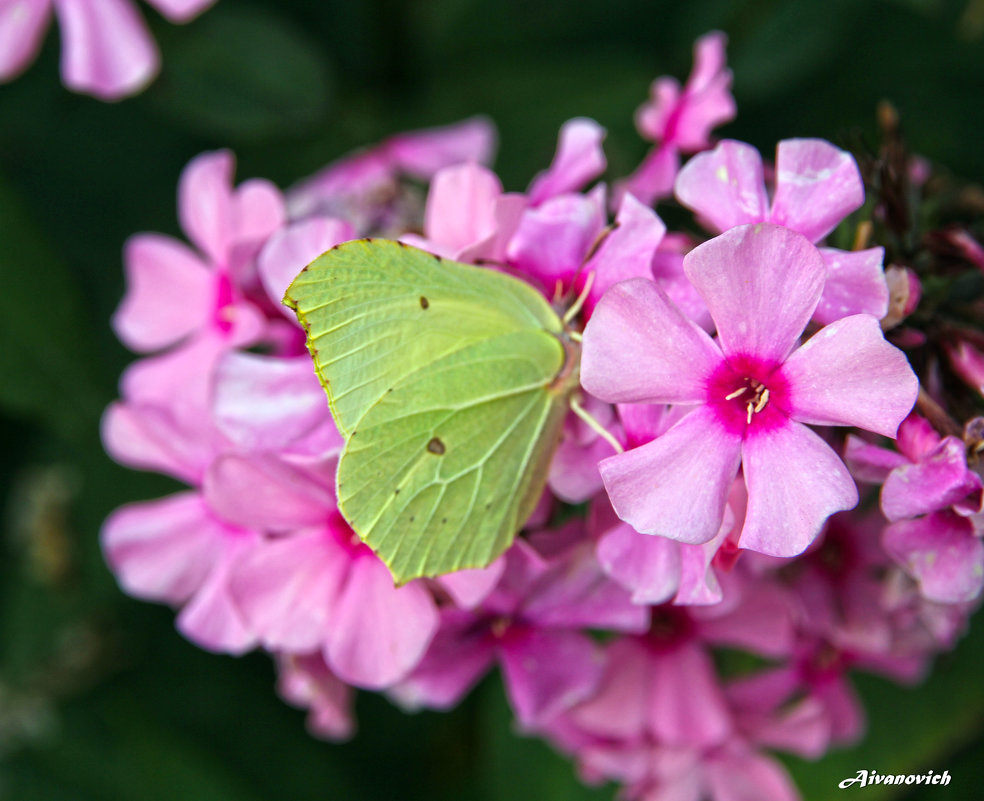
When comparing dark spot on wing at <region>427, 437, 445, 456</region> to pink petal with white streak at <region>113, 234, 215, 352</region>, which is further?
pink petal with white streak at <region>113, 234, 215, 352</region>

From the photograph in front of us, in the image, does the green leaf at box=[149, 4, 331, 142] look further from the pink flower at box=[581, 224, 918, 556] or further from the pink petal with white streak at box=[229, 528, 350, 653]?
the pink flower at box=[581, 224, 918, 556]

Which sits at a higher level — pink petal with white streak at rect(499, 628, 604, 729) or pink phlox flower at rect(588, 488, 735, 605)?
pink phlox flower at rect(588, 488, 735, 605)

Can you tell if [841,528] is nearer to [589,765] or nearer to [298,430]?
[589,765]

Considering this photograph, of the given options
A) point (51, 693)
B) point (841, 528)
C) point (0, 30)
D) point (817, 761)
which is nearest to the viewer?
point (841, 528)

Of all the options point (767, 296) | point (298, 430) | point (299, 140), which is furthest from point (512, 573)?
point (299, 140)

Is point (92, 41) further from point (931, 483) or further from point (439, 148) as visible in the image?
point (931, 483)
